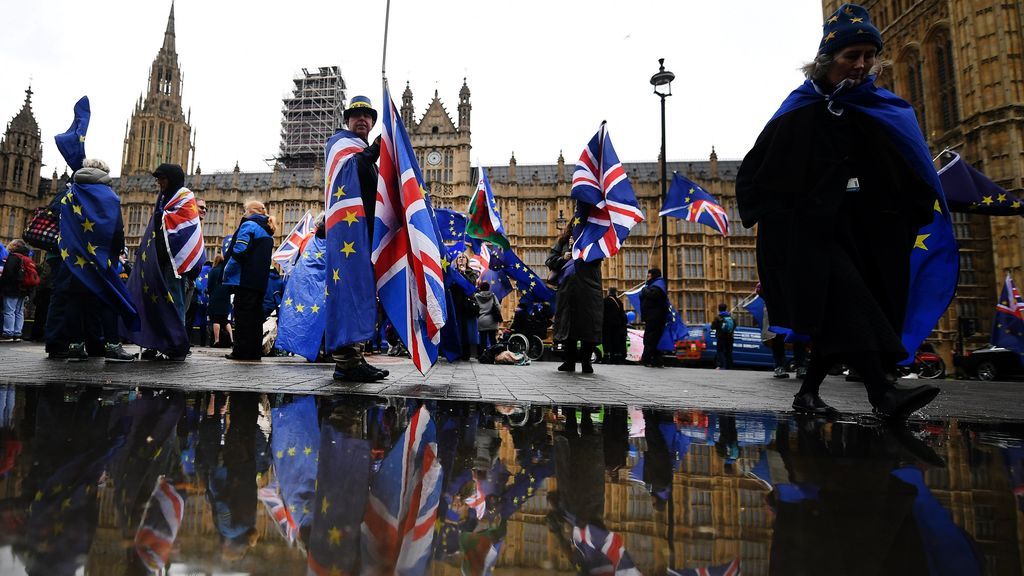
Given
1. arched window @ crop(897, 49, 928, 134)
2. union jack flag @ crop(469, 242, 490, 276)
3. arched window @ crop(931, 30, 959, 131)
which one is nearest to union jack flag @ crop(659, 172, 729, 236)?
union jack flag @ crop(469, 242, 490, 276)

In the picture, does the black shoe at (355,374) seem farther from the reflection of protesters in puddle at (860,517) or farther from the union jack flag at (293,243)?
the union jack flag at (293,243)

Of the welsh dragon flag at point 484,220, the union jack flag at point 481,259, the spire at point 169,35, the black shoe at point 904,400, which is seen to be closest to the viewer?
the black shoe at point 904,400

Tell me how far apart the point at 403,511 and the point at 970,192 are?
543 cm

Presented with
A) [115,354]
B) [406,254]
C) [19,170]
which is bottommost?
[115,354]

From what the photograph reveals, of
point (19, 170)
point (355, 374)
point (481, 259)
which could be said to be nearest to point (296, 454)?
point (355, 374)

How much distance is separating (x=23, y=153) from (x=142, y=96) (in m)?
13.5

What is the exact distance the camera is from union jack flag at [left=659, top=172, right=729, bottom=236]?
1105cm

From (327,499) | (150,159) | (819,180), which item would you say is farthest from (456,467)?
(150,159)

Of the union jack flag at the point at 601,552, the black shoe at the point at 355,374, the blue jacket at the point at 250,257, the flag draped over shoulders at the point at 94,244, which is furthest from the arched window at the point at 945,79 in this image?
the union jack flag at the point at 601,552

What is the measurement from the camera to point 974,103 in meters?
21.5

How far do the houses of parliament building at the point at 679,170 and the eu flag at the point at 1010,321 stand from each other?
5.61 meters

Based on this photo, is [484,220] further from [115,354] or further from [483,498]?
[483,498]

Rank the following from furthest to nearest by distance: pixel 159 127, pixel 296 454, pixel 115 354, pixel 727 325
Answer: pixel 159 127
pixel 727 325
pixel 115 354
pixel 296 454

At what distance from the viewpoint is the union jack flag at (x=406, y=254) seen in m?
3.17
